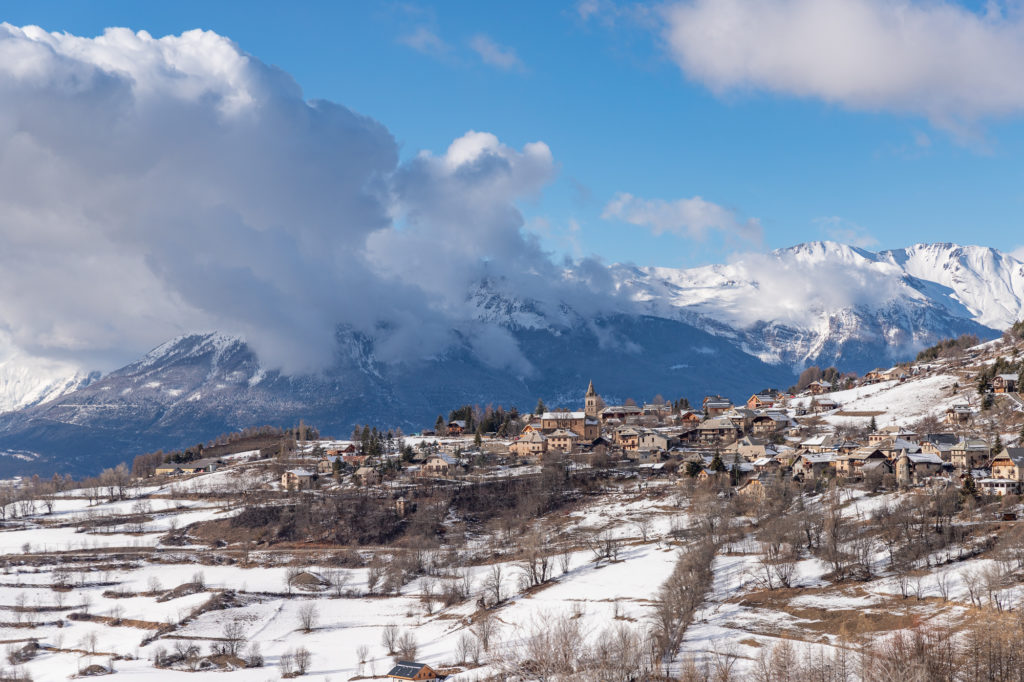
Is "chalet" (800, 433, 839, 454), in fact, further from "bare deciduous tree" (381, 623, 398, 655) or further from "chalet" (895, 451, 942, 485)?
"bare deciduous tree" (381, 623, 398, 655)

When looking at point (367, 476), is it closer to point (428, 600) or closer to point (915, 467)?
point (428, 600)

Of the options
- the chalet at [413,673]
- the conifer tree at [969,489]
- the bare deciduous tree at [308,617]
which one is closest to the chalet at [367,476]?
the bare deciduous tree at [308,617]

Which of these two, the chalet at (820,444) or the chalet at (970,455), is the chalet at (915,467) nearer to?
the chalet at (970,455)

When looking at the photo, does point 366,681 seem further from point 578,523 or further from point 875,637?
point 578,523

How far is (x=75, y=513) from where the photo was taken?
18312 cm

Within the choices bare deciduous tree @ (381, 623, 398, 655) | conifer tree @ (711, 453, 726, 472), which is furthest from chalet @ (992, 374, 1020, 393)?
bare deciduous tree @ (381, 623, 398, 655)

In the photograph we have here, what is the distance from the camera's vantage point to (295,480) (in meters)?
184

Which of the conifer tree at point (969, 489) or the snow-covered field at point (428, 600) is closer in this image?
the snow-covered field at point (428, 600)

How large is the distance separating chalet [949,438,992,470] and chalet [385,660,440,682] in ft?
290

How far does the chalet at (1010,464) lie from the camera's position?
126875 millimetres

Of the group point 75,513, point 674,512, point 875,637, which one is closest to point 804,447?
point 674,512

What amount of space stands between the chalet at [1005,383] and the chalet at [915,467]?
4141 cm

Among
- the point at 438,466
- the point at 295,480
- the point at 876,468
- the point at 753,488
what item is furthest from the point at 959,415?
the point at 295,480

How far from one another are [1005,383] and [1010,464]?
56848 millimetres
